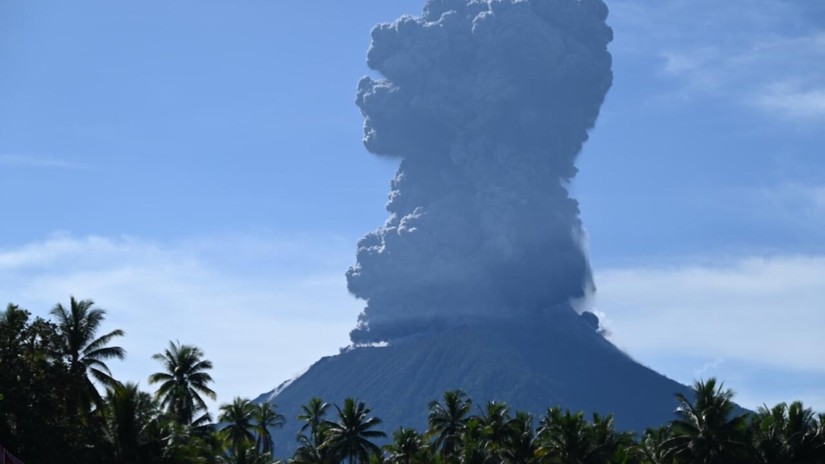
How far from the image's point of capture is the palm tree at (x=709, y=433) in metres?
92.3

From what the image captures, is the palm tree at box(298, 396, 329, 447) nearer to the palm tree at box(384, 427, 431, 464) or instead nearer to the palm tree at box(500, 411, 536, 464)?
the palm tree at box(384, 427, 431, 464)

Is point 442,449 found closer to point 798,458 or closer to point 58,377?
point 798,458

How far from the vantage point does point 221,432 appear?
374 ft

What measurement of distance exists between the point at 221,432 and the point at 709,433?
135 feet

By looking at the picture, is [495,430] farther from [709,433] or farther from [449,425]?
[709,433]

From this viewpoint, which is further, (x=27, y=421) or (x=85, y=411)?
(x=85, y=411)

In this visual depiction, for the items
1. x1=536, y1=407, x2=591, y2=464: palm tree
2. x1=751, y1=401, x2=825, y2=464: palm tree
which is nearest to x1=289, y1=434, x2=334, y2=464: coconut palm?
x1=536, y1=407, x2=591, y2=464: palm tree

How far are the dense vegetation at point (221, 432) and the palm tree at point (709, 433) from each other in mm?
82

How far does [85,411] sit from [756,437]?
43.5 metres

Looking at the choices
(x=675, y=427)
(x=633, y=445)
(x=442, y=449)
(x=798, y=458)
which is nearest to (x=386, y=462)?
(x=442, y=449)

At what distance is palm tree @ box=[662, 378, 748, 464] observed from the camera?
303 feet

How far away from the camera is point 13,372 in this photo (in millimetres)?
79812

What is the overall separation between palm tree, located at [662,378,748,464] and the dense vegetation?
0.08 meters

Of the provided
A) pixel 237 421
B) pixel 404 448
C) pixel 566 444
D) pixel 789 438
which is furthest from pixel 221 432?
pixel 789 438
